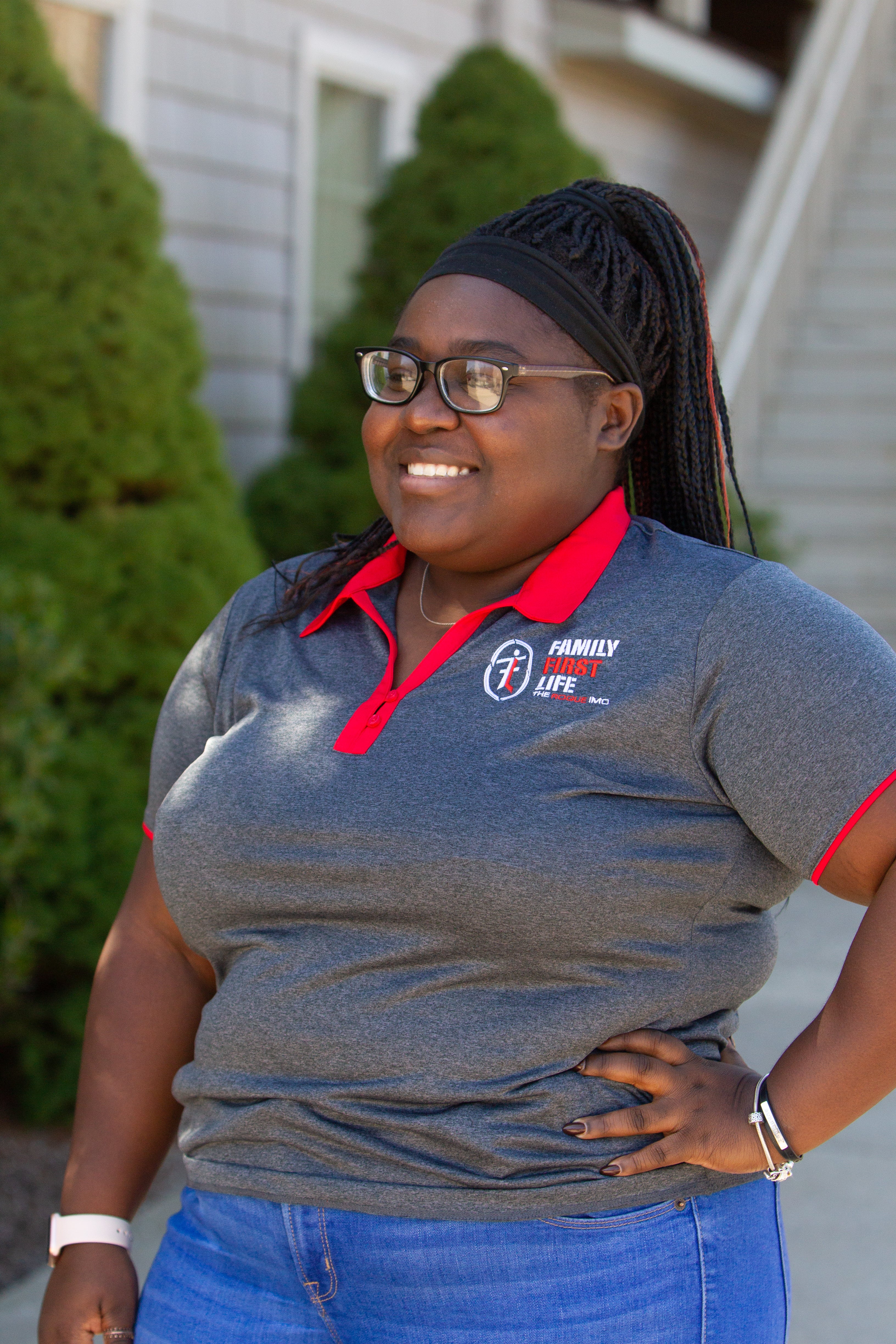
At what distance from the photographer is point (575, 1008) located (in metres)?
1.61

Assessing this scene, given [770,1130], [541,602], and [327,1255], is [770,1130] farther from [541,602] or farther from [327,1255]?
[541,602]

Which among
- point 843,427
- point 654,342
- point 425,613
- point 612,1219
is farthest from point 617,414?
point 843,427

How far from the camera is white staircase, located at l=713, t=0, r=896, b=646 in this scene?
26.0 feet

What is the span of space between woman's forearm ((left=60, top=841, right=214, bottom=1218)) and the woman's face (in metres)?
0.61

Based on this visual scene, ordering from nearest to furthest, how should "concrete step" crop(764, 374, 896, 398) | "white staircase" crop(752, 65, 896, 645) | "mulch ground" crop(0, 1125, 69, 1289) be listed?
"mulch ground" crop(0, 1125, 69, 1289)
"white staircase" crop(752, 65, 896, 645)
"concrete step" crop(764, 374, 896, 398)

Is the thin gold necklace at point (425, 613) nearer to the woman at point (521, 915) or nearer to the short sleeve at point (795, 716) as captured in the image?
the woman at point (521, 915)

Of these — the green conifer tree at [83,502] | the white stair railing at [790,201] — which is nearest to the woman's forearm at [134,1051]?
the green conifer tree at [83,502]

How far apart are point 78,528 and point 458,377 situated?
109 inches

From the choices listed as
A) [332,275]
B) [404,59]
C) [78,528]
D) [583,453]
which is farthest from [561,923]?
[404,59]

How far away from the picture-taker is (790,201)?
853cm

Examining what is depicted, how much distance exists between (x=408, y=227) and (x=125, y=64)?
1343 millimetres

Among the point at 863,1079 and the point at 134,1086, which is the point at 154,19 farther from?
the point at 863,1079

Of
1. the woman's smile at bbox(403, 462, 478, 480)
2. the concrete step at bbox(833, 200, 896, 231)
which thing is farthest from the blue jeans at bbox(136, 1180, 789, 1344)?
the concrete step at bbox(833, 200, 896, 231)

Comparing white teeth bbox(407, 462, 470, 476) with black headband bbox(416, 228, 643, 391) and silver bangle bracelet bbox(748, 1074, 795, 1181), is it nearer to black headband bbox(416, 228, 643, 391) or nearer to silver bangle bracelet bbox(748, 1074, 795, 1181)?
black headband bbox(416, 228, 643, 391)
